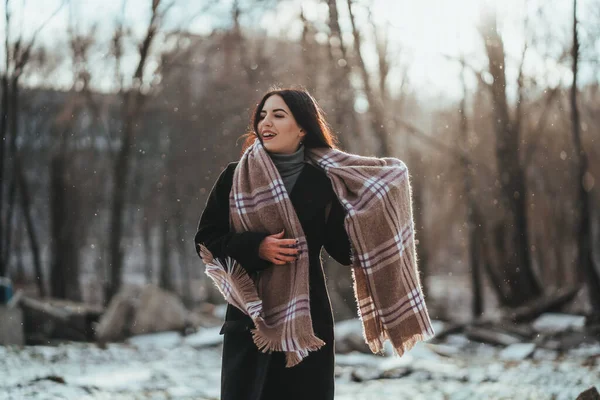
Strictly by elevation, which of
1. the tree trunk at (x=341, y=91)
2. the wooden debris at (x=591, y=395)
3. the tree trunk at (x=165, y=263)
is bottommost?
the tree trunk at (x=165, y=263)

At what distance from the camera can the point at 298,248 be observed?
2.87 metres

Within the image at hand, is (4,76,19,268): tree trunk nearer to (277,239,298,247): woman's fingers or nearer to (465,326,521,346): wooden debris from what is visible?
(465,326,521,346): wooden debris

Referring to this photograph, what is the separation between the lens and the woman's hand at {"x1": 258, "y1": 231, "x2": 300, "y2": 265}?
2.82 meters

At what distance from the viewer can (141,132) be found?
21.7m

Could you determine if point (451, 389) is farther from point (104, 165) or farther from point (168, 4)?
point (104, 165)

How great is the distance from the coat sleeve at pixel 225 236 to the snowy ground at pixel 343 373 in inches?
127

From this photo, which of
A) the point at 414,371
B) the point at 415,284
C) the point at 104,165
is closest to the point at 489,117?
the point at 414,371

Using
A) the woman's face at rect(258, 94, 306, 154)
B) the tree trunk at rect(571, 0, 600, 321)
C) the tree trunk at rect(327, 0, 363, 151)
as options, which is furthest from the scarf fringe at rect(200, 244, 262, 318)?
the tree trunk at rect(327, 0, 363, 151)

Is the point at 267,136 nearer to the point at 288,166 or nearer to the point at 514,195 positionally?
the point at 288,166

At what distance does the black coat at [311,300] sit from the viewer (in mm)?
2846

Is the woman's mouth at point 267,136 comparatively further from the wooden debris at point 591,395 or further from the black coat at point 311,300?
the wooden debris at point 591,395

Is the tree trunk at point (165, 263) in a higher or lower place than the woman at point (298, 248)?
lower

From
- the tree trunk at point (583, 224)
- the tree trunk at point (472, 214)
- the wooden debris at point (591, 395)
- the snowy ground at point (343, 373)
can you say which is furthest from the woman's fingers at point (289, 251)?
the tree trunk at point (472, 214)

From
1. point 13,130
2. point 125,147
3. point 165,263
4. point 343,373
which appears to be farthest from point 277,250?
point 165,263
